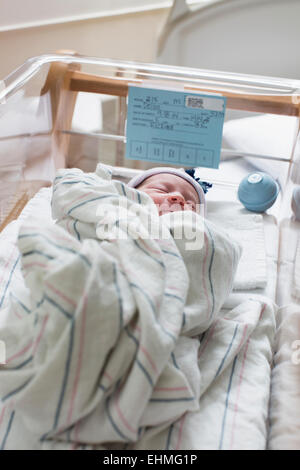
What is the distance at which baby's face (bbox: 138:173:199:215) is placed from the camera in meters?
0.89

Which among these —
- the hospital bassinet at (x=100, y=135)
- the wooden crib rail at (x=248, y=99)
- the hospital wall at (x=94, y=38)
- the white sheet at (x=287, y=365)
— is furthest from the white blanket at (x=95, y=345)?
the hospital wall at (x=94, y=38)

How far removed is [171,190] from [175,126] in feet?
0.50

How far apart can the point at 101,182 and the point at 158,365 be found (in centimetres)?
34

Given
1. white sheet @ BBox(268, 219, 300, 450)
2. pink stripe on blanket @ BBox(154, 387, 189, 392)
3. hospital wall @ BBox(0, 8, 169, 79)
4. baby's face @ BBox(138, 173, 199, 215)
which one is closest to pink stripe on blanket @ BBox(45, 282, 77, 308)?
pink stripe on blanket @ BBox(154, 387, 189, 392)

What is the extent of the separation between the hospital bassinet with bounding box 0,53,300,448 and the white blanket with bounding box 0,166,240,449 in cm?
42

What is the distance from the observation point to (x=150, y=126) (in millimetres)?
1024

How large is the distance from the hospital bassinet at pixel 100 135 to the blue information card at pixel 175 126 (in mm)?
32

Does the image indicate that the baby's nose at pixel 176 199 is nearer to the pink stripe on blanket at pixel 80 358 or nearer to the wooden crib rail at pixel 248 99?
the wooden crib rail at pixel 248 99

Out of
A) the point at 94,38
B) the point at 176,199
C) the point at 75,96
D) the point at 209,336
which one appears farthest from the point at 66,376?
the point at 94,38

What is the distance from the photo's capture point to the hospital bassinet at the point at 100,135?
97 centimetres

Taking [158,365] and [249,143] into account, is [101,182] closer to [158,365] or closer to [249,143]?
[158,365]

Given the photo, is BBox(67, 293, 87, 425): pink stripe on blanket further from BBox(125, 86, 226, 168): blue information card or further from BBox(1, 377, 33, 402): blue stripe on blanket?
BBox(125, 86, 226, 168): blue information card
